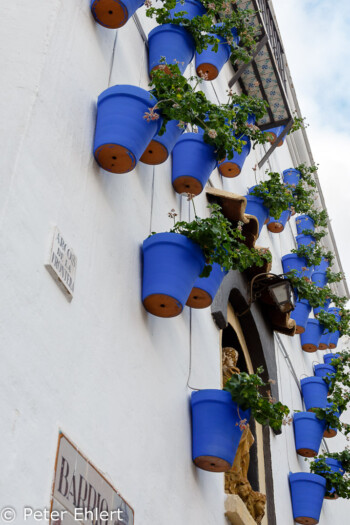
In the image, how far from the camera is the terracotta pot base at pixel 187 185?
202 inches

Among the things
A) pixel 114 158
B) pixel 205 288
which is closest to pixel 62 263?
pixel 114 158

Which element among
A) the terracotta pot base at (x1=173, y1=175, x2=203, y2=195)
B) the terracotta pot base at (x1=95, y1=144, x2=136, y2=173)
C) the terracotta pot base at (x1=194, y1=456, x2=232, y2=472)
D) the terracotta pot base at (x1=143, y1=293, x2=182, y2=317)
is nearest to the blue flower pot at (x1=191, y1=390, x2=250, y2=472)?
the terracotta pot base at (x1=194, y1=456, x2=232, y2=472)

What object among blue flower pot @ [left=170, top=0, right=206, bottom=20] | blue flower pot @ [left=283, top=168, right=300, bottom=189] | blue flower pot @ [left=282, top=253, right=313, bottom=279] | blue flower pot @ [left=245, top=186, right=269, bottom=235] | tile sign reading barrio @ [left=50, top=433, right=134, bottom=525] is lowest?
tile sign reading barrio @ [left=50, top=433, right=134, bottom=525]

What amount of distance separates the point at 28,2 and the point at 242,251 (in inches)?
84.7

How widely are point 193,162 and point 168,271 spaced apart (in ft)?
4.04

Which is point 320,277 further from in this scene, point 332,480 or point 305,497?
point 305,497

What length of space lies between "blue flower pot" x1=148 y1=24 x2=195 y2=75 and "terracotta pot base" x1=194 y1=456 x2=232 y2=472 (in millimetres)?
2633

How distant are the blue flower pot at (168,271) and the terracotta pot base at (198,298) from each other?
46cm

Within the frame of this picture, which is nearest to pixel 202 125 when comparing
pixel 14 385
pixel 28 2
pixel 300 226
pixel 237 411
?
pixel 28 2

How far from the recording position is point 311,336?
34.5ft

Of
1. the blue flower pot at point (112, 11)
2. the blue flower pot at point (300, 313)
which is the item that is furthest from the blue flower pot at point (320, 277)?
the blue flower pot at point (112, 11)

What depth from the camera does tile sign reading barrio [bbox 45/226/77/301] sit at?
308 centimetres

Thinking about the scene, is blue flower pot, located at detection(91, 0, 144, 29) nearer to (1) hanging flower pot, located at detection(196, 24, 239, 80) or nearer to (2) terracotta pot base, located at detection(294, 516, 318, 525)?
(1) hanging flower pot, located at detection(196, 24, 239, 80)

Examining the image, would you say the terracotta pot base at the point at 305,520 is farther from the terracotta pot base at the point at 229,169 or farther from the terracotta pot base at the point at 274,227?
the terracotta pot base at the point at 274,227
